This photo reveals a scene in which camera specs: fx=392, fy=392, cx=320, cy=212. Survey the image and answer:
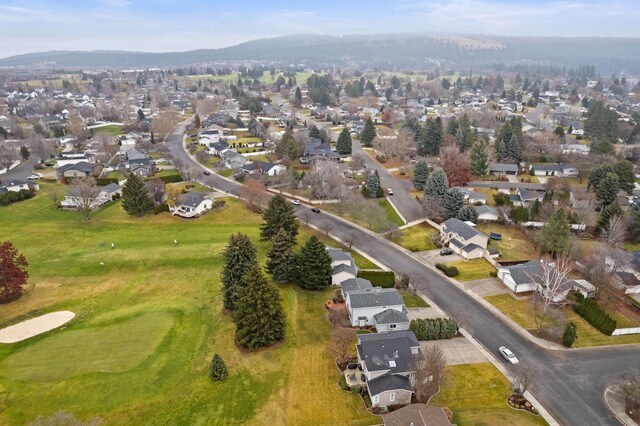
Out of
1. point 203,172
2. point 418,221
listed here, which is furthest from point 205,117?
point 418,221

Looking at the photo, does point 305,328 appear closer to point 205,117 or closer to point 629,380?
point 629,380

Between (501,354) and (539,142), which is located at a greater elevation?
(539,142)

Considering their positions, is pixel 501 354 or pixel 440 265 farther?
pixel 440 265

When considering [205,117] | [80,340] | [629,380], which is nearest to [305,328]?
[80,340]

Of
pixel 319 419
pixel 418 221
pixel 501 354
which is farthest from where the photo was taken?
pixel 418 221

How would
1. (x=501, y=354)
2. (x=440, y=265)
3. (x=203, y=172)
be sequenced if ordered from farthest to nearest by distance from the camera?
(x=203, y=172) < (x=440, y=265) < (x=501, y=354)

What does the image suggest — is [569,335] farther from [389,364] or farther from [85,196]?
[85,196]

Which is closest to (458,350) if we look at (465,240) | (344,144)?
(465,240)
